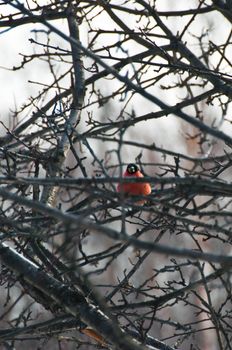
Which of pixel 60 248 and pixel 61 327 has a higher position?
pixel 61 327

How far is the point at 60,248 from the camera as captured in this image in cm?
321

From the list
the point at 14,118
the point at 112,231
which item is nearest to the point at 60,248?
the point at 112,231

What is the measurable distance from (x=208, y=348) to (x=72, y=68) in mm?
15436

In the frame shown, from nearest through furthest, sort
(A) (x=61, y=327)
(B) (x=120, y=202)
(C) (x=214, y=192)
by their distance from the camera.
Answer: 1. (B) (x=120, y=202)
2. (C) (x=214, y=192)
3. (A) (x=61, y=327)

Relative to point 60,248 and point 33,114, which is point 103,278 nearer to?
point 33,114

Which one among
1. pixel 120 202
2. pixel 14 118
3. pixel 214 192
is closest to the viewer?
pixel 120 202

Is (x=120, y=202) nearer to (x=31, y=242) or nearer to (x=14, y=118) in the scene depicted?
(x=31, y=242)

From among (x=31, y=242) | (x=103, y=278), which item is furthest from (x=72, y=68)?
(x=103, y=278)

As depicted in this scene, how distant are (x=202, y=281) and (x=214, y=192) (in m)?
0.44

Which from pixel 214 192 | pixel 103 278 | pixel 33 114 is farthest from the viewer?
pixel 103 278

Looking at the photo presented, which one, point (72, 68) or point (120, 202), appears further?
point (72, 68)

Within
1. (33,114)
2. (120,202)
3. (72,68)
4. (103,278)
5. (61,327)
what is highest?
(103,278)

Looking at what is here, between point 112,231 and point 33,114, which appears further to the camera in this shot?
point 33,114

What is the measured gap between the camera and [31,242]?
517 cm
